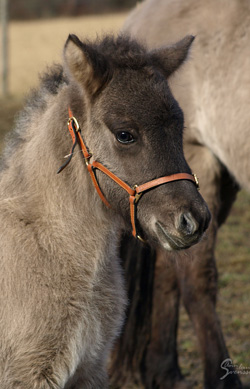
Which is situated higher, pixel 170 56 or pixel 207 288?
pixel 170 56

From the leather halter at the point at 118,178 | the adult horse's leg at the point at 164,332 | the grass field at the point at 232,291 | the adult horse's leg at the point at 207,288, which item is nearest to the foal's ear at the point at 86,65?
the leather halter at the point at 118,178

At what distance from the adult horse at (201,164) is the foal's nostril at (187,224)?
1.47 m

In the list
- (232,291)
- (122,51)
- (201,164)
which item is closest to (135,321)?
(201,164)

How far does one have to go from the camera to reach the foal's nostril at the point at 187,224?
2.48 metres

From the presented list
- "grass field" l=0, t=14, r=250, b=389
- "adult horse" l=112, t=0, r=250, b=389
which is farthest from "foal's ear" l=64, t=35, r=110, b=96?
"adult horse" l=112, t=0, r=250, b=389

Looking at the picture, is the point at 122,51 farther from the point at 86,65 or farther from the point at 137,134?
the point at 137,134

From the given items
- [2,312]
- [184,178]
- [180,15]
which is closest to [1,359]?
[2,312]

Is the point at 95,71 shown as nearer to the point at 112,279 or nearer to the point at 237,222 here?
the point at 112,279

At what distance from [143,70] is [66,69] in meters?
0.35

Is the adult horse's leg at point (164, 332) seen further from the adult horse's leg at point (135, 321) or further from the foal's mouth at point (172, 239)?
the foal's mouth at point (172, 239)

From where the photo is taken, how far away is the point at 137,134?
2.60m

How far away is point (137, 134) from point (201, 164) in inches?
66.2

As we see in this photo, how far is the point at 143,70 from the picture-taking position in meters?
2.73

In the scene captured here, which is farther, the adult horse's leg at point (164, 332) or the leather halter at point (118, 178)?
the adult horse's leg at point (164, 332)
